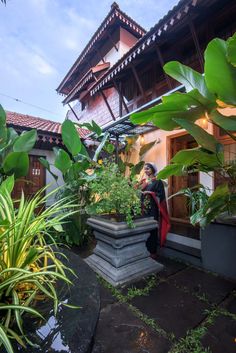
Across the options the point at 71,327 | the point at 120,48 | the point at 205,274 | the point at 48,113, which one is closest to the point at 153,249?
the point at 205,274

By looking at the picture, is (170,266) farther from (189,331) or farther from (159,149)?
(159,149)

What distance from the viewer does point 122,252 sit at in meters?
2.99

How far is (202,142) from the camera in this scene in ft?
5.13

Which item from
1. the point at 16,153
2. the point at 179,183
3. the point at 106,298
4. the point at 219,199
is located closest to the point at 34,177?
the point at 179,183

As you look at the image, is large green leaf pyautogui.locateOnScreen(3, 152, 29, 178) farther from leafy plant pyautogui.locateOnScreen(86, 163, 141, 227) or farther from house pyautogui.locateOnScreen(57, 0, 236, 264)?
house pyautogui.locateOnScreen(57, 0, 236, 264)

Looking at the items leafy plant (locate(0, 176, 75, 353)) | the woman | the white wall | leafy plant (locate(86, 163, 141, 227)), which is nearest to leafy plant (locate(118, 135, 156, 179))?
the white wall

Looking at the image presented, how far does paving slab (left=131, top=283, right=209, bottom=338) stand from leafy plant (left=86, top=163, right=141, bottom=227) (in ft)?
3.28

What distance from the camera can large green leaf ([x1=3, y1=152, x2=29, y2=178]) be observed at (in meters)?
2.08

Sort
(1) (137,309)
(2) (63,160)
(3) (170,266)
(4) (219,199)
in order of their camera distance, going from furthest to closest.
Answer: (2) (63,160) < (3) (170,266) < (1) (137,309) < (4) (219,199)

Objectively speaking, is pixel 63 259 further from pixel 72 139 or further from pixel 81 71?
pixel 81 71

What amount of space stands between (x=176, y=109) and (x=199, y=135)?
31 cm

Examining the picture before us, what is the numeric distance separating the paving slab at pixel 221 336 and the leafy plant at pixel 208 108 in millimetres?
1077

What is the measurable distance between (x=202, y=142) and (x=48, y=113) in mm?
16625

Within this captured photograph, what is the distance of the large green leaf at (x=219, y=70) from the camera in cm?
136
